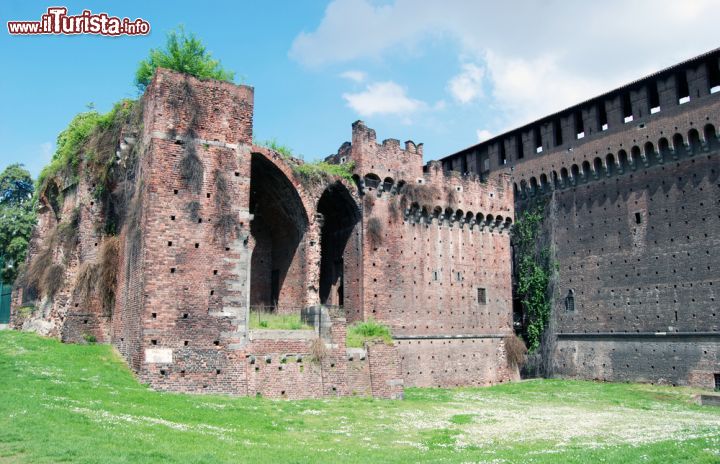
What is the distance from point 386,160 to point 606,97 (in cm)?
1260

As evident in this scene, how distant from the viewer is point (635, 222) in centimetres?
3045

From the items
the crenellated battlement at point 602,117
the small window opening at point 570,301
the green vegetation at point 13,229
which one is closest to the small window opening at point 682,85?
the crenellated battlement at point 602,117

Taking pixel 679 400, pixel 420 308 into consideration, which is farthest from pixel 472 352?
pixel 679 400

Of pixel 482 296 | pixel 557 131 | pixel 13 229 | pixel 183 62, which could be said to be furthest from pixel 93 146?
pixel 557 131

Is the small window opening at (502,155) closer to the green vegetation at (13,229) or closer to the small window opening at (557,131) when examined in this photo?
the small window opening at (557,131)

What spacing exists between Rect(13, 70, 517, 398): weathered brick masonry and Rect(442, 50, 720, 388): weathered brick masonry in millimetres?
6166

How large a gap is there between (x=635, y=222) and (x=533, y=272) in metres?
6.11

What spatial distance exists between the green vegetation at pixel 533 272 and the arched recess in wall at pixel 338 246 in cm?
1219

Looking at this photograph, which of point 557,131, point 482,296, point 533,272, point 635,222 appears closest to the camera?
point 482,296

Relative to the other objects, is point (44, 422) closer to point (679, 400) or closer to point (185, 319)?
point (185, 319)

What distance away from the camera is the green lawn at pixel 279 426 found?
9078 mm

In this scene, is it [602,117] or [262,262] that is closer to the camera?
[262,262]

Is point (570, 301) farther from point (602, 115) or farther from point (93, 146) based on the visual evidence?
point (93, 146)

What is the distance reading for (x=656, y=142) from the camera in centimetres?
2927
